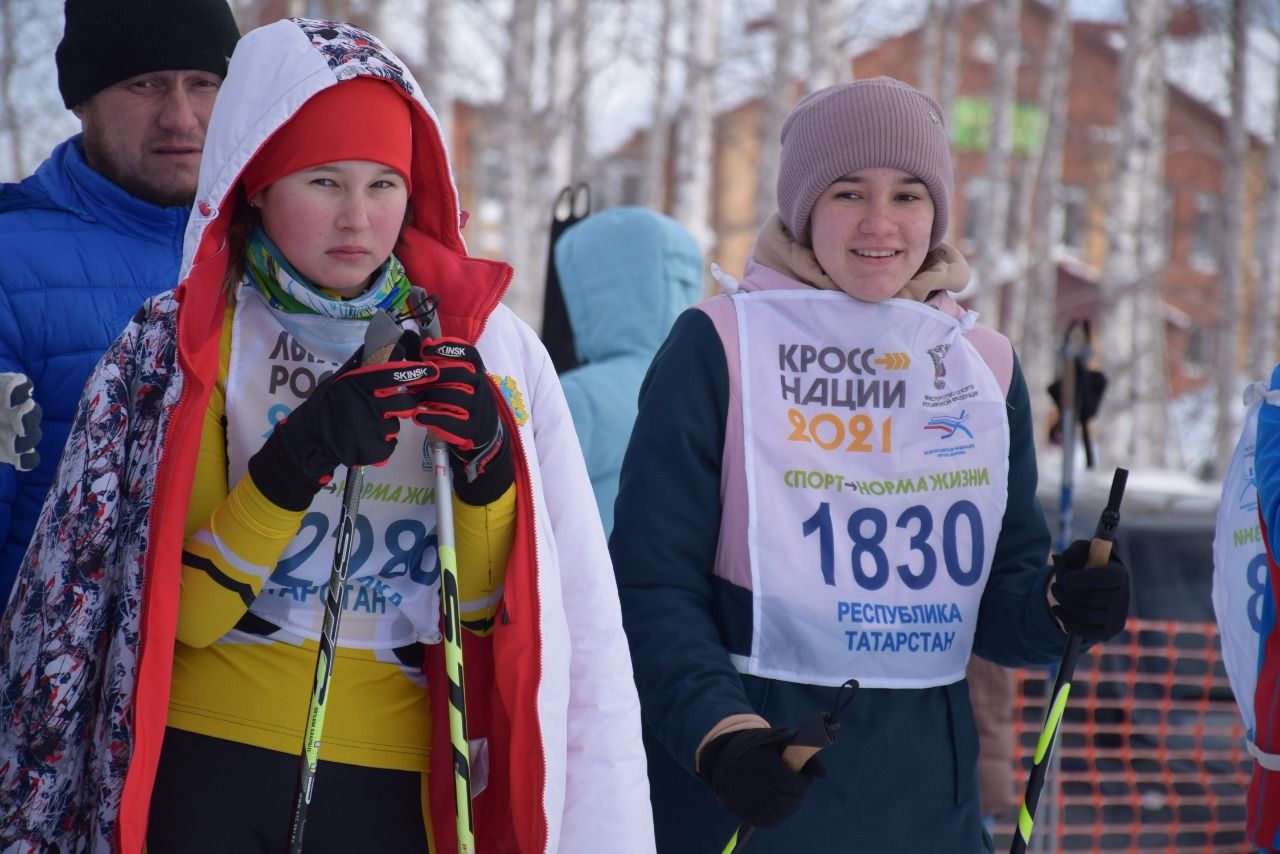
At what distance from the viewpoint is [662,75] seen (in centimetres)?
1708

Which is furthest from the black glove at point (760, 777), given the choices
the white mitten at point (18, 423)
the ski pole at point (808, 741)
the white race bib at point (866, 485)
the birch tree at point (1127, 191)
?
the birch tree at point (1127, 191)

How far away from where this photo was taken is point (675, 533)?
96.4 inches

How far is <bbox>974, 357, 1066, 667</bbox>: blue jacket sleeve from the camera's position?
8.40 feet

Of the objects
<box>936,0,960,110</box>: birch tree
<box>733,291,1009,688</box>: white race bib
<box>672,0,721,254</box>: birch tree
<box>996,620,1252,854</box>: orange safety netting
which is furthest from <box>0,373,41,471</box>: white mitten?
<box>936,0,960,110</box>: birch tree

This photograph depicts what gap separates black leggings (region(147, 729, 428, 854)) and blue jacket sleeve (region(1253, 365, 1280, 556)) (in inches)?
69.2

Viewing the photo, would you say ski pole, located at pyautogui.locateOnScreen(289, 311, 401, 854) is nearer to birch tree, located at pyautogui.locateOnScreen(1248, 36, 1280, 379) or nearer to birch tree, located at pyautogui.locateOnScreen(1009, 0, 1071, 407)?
birch tree, located at pyautogui.locateOnScreen(1248, 36, 1280, 379)

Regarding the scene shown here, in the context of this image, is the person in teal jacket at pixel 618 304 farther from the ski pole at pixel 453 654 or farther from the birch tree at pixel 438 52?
the birch tree at pixel 438 52

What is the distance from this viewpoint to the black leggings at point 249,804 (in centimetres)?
206

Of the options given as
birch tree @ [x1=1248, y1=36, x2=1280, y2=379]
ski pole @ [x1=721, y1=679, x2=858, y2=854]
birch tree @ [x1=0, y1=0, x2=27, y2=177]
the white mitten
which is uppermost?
birch tree @ [x1=0, y1=0, x2=27, y2=177]

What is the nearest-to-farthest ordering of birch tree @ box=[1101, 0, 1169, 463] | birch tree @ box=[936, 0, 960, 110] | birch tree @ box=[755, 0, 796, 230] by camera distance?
1. birch tree @ box=[755, 0, 796, 230]
2. birch tree @ box=[1101, 0, 1169, 463]
3. birch tree @ box=[936, 0, 960, 110]

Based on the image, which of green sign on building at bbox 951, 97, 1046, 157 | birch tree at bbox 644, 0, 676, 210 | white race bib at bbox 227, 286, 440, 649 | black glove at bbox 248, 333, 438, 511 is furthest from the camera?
green sign on building at bbox 951, 97, 1046, 157

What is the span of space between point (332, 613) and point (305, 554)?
0.18 metres

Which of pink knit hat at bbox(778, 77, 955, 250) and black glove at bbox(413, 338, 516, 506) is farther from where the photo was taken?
pink knit hat at bbox(778, 77, 955, 250)

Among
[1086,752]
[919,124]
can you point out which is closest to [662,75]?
[1086,752]
